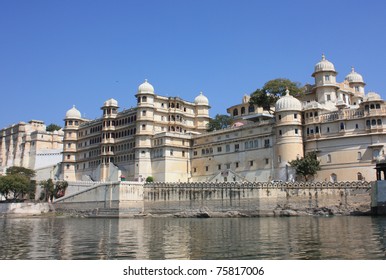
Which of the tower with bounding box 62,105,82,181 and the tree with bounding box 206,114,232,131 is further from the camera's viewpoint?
the tower with bounding box 62,105,82,181

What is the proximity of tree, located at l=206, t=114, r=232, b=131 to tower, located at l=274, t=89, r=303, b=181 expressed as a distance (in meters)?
21.7

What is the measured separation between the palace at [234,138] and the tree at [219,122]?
1.48 m

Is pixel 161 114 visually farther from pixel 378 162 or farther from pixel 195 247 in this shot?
pixel 195 247

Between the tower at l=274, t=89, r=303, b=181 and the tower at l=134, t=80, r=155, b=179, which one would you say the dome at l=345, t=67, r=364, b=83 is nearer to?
the tower at l=274, t=89, r=303, b=181

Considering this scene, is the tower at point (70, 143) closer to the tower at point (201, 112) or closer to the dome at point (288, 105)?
the tower at point (201, 112)

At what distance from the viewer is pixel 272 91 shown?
6094 centimetres

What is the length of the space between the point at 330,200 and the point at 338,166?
5.91 metres

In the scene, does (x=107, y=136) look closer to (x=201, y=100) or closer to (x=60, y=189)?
(x=60, y=189)

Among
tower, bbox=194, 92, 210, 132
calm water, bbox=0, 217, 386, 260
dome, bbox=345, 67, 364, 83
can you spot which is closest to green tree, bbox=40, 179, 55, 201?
tower, bbox=194, 92, 210, 132

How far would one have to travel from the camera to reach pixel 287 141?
167 ft

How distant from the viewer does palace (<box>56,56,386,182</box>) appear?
1893 inches

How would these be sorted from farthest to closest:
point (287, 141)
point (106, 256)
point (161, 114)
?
point (161, 114) → point (287, 141) → point (106, 256)

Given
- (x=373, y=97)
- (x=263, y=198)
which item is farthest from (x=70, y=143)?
(x=373, y=97)
